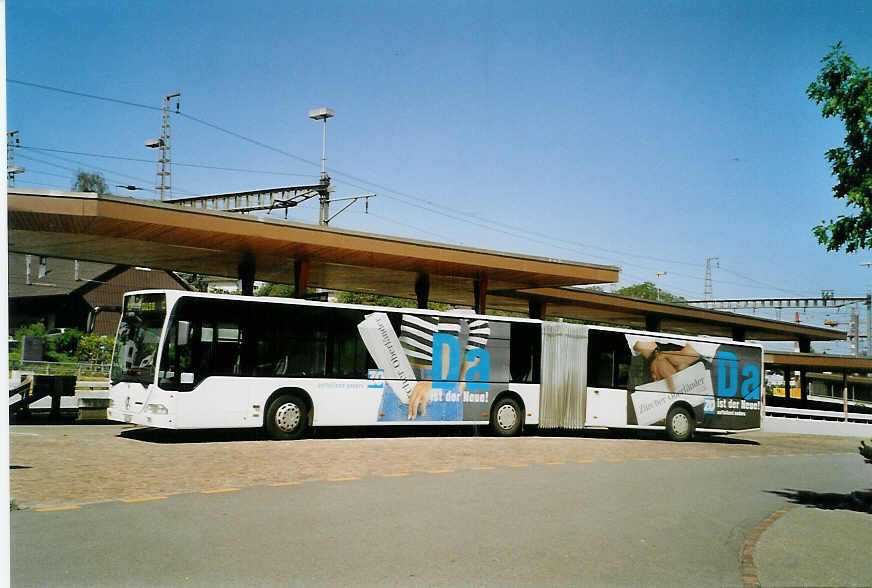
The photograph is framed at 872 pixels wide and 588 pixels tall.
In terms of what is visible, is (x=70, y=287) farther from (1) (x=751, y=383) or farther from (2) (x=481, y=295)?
(1) (x=751, y=383)

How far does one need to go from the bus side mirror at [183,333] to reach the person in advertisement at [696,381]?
11.8 meters

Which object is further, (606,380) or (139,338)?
(606,380)

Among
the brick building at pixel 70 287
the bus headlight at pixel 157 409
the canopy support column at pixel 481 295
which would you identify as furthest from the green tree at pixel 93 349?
the bus headlight at pixel 157 409

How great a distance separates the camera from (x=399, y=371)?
63.2 feet

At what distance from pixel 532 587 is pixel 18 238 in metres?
19.7

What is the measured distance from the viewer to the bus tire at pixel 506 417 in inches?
816

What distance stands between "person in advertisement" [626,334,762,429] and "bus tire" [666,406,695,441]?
219mm

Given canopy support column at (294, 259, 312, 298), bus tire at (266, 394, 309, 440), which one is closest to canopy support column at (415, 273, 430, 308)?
canopy support column at (294, 259, 312, 298)

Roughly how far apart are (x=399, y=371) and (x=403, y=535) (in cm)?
1111

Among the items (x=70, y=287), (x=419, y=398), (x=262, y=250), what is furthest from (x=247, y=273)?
(x=70, y=287)

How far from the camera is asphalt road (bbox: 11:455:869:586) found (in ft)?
21.6

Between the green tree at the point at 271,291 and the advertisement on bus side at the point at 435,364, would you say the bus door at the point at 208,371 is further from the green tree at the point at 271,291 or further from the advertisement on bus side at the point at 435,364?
the green tree at the point at 271,291

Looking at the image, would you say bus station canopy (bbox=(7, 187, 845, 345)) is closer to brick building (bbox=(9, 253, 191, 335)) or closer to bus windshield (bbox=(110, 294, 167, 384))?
bus windshield (bbox=(110, 294, 167, 384))

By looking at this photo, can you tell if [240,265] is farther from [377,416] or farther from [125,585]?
[125,585]
